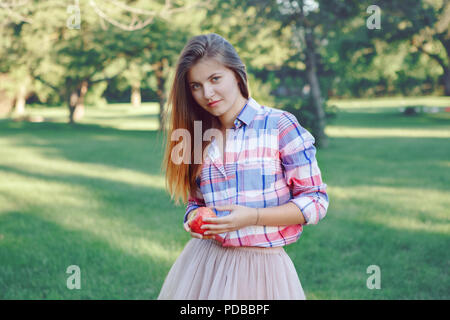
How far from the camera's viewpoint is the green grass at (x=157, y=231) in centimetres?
420

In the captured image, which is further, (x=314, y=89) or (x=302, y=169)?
(x=314, y=89)

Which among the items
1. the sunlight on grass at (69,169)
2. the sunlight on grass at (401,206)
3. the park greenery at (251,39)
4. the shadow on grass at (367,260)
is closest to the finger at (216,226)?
the shadow on grass at (367,260)

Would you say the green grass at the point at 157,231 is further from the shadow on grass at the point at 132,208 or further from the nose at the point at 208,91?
the nose at the point at 208,91

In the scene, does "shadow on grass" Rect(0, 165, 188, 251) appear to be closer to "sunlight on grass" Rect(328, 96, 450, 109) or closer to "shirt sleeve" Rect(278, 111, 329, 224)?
"shirt sleeve" Rect(278, 111, 329, 224)

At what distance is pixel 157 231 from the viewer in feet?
19.0

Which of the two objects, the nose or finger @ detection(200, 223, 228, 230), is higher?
the nose

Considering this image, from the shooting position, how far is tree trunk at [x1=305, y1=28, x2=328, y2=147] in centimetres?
1455

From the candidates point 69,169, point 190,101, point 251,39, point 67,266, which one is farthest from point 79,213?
point 251,39

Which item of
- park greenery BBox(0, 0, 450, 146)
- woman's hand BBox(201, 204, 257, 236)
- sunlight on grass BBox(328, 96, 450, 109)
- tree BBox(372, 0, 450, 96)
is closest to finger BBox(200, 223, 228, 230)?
woman's hand BBox(201, 204, 257, 236)

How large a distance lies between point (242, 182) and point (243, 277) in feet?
1.27

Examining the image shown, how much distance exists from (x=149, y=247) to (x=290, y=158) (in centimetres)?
376

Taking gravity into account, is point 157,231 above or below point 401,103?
below

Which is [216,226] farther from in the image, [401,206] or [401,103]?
[401,103]

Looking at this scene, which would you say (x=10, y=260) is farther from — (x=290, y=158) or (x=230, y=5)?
(x=230, y=5)
